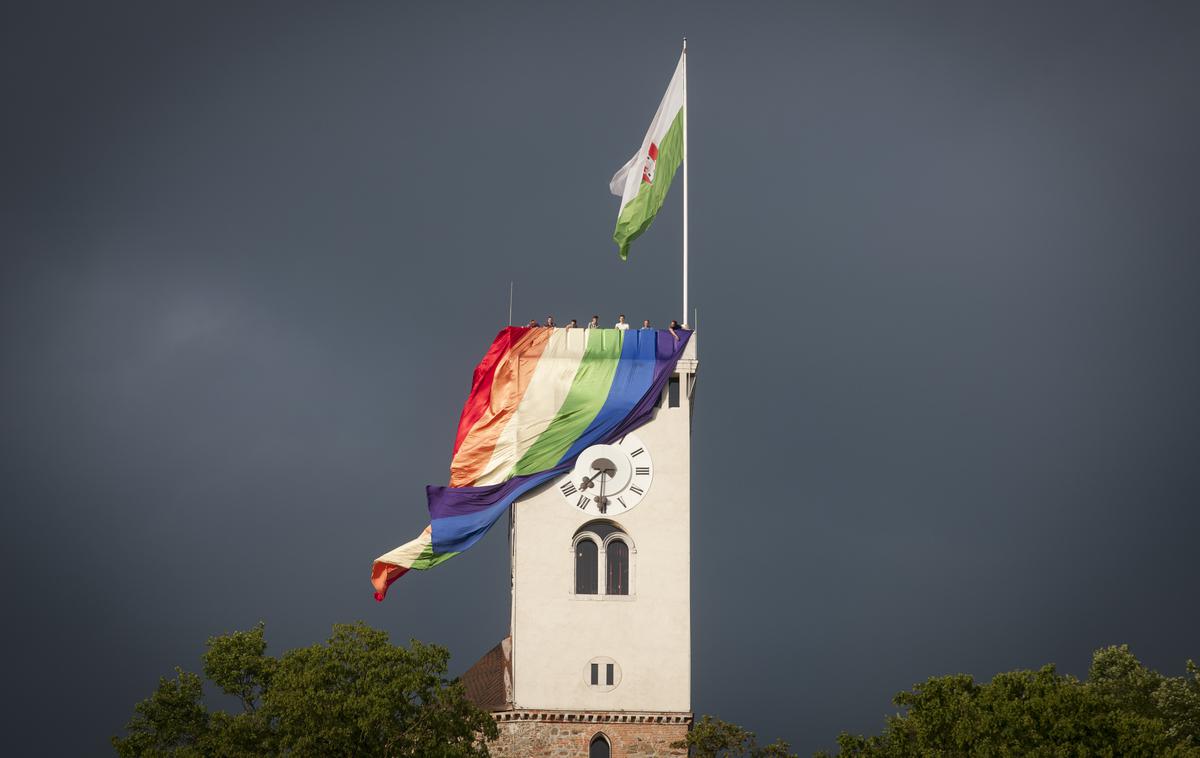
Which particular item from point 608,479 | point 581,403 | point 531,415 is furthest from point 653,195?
point 608,479

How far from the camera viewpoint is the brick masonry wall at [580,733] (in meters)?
64.4

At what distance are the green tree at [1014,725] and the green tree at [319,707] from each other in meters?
12.6

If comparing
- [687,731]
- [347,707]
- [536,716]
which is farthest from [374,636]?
[687,731]

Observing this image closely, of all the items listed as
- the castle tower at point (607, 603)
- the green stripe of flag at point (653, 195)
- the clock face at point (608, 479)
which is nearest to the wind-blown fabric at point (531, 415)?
the clock face at point (608, 479)

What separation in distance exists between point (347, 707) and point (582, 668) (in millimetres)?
11585

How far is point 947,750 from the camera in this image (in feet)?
185

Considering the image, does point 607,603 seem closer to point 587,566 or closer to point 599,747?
point 587,566

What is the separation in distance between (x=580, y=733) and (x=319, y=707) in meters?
11.9

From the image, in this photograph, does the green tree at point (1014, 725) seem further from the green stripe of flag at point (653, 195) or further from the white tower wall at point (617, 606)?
the green stripe of flag at point (653, 195)

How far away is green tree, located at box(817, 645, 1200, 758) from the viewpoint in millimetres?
54125

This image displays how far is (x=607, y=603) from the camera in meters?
66.1

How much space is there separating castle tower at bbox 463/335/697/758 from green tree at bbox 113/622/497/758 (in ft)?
18.6

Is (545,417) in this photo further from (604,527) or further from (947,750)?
(947,750)

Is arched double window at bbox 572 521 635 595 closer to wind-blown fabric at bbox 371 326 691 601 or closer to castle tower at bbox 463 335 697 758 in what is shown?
castle tower at bbox 463 335 697 758
